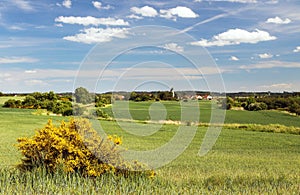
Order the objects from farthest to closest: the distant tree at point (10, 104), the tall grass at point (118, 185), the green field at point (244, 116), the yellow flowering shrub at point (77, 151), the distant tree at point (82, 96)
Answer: the distant tree at point (10, 104), the green field at point (244, 116), the distant tree at point (82, 96), the yellow flowering shrub at point (77, 151), the tall grass at point (118, 185)

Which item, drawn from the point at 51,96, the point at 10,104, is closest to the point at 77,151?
the point at 51,96

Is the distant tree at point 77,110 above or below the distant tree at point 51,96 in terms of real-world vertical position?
below

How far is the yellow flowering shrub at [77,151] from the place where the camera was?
8023 mm

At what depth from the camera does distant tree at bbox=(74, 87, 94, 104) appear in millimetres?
9369

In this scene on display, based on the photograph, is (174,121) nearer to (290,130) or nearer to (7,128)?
(290,130)

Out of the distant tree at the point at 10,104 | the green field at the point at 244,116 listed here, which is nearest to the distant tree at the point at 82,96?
the green field at the point at 244,116

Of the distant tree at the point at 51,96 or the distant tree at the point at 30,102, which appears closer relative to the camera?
the distant tree at the point at 51,96

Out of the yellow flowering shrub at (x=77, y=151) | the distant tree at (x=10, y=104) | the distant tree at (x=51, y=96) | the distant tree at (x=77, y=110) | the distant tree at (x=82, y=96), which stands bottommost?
the yellow flowering shrub at (x=77, y=151)

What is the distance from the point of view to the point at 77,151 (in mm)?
8000

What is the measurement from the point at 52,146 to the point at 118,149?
1318 millimetres

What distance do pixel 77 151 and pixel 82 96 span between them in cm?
263

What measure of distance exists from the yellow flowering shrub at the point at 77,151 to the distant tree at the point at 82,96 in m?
1.14

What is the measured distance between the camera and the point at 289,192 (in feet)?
24.2

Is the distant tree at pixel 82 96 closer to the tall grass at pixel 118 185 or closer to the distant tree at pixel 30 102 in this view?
the tall grass at pixel 118 185
